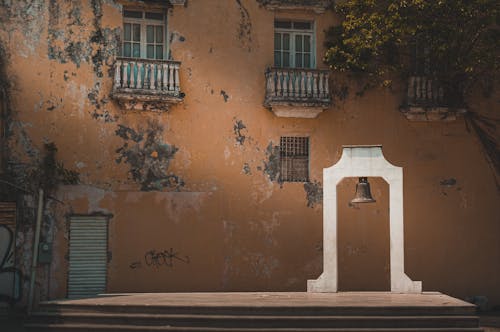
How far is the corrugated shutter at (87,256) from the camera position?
19.3m

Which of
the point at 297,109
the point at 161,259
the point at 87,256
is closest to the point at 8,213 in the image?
the point at 87,256

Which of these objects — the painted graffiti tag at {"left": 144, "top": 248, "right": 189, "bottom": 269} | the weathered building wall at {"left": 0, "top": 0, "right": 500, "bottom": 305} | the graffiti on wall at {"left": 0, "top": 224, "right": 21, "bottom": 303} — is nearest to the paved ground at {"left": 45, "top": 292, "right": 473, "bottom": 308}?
the painted graffiti tag at {"left": 144, "top": 248, "right": 189, "bottom": 269}

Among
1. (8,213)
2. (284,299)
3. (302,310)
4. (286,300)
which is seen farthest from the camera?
(8,213)

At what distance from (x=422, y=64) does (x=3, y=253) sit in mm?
11975

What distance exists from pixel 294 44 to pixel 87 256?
7799mm

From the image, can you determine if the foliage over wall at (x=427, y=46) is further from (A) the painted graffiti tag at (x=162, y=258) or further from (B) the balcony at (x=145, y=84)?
(A) the painted graffiti tag at (x=162, y=258)

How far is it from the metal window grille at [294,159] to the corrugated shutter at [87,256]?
192 inches

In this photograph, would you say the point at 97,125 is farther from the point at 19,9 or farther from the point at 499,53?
the point at 499,53

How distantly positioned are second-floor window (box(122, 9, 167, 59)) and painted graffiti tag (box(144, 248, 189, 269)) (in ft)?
16.5

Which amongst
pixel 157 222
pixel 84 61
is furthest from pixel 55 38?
pixel 157 222

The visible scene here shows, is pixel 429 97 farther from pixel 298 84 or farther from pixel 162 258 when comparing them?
pixel 162 258

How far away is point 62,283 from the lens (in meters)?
19.2

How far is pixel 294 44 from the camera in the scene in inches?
824

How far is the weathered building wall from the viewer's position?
1939 cm
